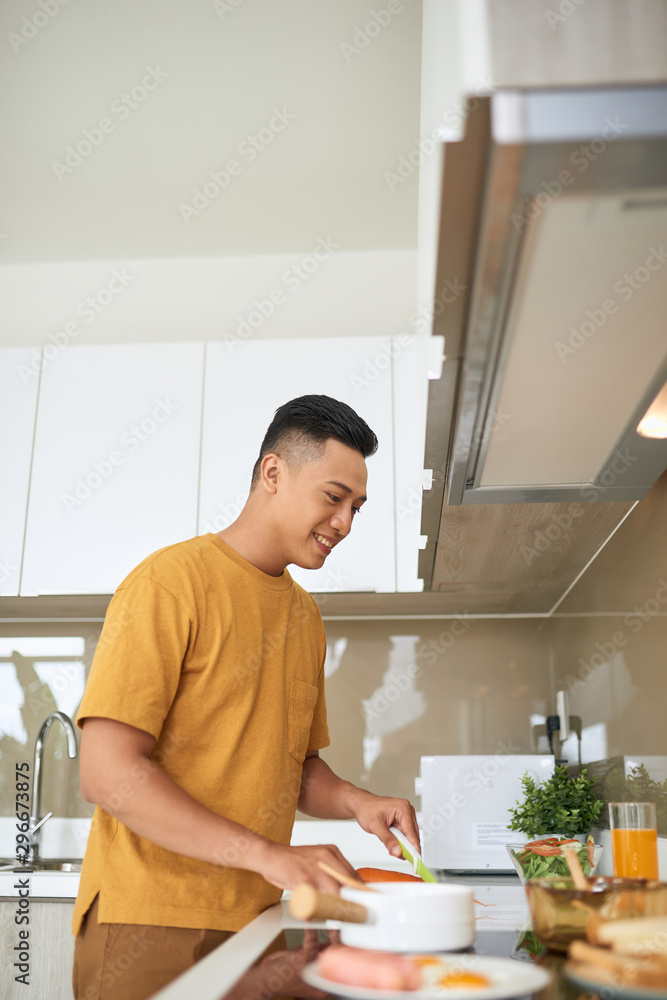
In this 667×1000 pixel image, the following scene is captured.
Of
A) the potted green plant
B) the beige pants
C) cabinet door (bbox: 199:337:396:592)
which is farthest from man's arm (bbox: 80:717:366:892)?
cabinet door (bbox: 199:337:396:592)

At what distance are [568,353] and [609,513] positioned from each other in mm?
731

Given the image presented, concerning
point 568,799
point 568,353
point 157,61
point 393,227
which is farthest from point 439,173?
point 393,227

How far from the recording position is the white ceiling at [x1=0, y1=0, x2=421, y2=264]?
193cm

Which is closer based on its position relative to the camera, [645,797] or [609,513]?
[645,797]

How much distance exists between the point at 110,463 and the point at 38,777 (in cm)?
95

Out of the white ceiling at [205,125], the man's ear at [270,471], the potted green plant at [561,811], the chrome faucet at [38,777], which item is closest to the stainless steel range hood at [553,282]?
the man's ear at [270,471]

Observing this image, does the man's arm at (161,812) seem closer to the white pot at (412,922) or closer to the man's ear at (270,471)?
the white pot at (412,922)

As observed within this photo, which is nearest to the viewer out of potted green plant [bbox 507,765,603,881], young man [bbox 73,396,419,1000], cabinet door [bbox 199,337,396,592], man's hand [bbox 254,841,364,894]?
man's hand [bbox 254,841,364,894]

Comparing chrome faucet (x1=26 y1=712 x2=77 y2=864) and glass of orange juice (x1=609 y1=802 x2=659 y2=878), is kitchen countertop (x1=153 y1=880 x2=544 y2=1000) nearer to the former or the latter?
glass of orange juice (x1=609 y1=802 x2=659 y2=878)

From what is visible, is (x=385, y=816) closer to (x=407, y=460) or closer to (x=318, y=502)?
(x=318, y=502)

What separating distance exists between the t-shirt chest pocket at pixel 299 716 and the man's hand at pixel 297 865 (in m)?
0.35

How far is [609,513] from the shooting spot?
159cm

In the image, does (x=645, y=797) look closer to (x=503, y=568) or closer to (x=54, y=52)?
(x=503, y=568)

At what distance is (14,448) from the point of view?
2414mm
